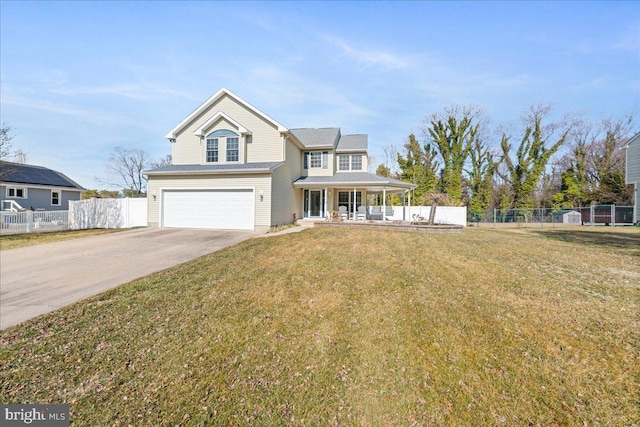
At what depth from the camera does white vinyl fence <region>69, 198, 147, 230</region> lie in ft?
56.5

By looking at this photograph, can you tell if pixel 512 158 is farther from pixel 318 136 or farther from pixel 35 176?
pixel 35 176

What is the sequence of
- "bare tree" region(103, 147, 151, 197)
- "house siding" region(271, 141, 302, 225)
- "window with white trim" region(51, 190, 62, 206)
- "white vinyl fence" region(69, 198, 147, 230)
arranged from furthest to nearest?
1. "bare tree" region(103, 147, 151, 197)
2. "window with white trim" region(51, 190, 62, 206)
3. "white vinyl fence" region(69, 198, 147, 230)
4. "house siding" region(271, 141, 302, 225)

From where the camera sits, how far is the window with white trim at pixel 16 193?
72.1 ft

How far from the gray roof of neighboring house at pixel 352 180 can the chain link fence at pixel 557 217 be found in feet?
36.7

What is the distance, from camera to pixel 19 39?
9.46m

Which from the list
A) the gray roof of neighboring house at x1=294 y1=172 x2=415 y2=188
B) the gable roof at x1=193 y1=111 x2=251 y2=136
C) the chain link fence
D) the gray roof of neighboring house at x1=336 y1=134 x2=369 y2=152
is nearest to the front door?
the gray roof of neighboring house at x1=294 y1=172 x2=415 y2=188

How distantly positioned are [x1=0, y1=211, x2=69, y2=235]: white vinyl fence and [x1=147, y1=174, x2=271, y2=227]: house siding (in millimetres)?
8009

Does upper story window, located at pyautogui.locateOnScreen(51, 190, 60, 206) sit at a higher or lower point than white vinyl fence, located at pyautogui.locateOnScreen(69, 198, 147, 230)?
higher

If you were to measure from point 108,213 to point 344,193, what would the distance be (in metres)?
16.6

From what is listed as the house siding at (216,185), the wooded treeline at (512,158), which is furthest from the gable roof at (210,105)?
the wooded treeline at (512,158)

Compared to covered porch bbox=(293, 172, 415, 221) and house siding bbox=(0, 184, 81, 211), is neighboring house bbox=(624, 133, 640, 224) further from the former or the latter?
house siding bbox=(0, 184, 81, 211)

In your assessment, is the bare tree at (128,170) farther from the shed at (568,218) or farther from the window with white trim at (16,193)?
the shed at (568,218)

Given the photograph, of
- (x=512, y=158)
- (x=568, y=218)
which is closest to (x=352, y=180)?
(x=568, y=218)

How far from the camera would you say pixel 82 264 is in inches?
319
